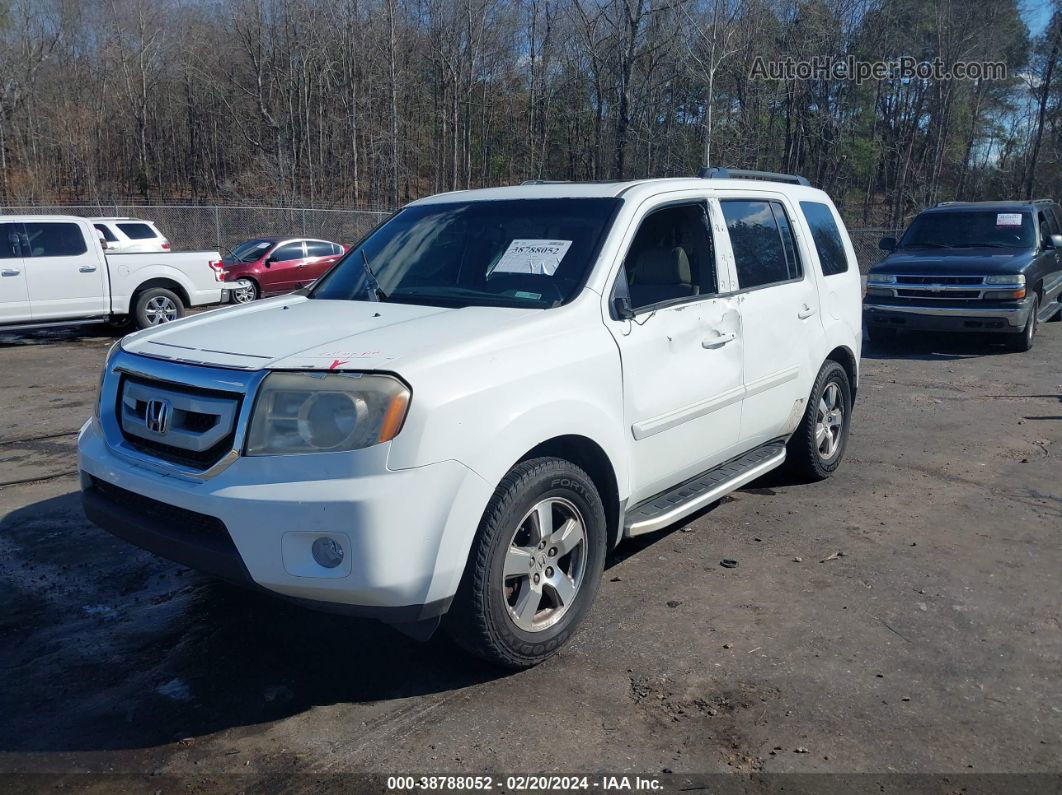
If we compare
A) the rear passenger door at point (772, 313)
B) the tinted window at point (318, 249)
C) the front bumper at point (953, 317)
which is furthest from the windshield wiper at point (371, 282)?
the tinted window at point (318, 249)

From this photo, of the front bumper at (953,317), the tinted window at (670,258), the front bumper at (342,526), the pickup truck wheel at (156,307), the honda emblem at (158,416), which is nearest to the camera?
the front bumper at (342,526)

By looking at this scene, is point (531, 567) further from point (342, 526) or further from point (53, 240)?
point (53, 240)

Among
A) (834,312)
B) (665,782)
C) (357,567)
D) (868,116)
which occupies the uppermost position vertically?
(868,116)

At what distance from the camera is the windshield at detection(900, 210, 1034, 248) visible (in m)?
12.2

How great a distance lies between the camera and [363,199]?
43.2 metres

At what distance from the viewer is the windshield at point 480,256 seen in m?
4.02

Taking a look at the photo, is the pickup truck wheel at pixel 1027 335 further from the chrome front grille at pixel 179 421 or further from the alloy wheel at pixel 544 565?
the chrome front grille at pixel 179 421

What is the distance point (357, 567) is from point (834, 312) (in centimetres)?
417

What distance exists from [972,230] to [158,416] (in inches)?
482

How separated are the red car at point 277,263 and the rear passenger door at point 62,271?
5.93 metres

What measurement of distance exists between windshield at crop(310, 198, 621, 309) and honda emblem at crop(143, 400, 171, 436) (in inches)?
50.2

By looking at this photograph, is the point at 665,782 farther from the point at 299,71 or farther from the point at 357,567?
the point at 299,71

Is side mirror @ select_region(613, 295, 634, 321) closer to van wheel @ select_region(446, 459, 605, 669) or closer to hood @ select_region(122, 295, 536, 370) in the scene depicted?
hood @ select_region(122, 295, 536, 370)

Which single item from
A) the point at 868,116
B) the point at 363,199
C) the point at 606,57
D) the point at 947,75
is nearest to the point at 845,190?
the point at 868,116
